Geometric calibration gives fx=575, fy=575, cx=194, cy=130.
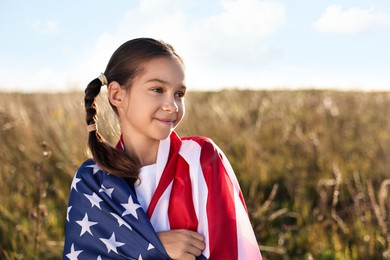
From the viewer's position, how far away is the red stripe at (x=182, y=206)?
2215 mm

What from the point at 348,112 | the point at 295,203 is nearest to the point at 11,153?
the point at 295,203

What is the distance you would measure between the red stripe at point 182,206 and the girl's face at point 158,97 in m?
0.20

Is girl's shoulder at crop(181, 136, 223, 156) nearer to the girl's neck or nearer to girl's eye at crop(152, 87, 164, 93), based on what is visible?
the girl's neck

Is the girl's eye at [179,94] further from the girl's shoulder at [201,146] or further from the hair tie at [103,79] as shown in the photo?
the hair tie at [103,79]

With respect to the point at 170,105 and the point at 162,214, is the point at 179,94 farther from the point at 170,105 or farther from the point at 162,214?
the point at 162,214

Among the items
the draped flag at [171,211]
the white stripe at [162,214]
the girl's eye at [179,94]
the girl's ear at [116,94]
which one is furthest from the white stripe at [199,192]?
the girl's ear at [116,94]

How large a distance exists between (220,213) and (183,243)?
0.58 feet

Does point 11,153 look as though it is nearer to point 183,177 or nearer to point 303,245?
point 303,245

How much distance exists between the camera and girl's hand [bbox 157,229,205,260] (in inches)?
84.4

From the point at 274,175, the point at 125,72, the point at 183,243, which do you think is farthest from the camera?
the point at 274,175

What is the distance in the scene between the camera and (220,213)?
217 centimetres

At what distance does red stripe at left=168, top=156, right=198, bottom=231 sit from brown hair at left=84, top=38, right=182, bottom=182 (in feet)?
0.68

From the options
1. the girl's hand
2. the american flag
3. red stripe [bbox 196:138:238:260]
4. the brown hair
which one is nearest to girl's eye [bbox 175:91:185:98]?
the brown hair

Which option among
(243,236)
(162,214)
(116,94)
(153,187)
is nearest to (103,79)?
(116,94)
